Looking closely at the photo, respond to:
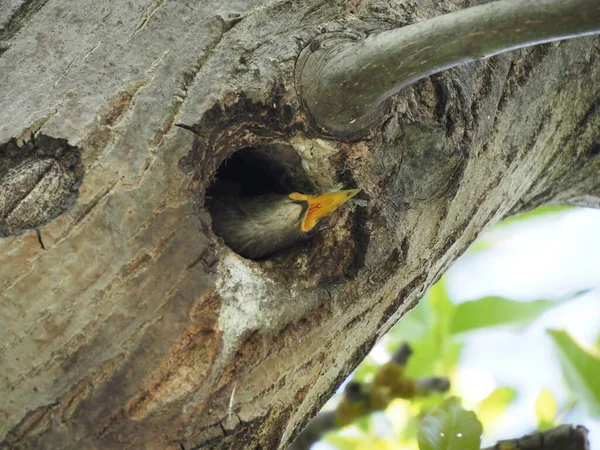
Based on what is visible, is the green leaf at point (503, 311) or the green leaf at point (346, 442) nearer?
the green leaf at point (503, 311)

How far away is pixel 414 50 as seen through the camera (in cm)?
113

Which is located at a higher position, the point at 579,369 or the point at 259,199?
the point at 259,199

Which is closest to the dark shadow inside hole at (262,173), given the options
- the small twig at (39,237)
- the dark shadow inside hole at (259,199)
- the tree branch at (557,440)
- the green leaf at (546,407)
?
the dark shadow inside hole at (259,199)

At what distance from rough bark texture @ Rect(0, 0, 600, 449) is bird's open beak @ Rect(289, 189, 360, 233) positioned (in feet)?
0.09

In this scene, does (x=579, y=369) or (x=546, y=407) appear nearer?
(x=579, y=369)

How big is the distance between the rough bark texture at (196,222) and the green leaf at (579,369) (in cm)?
58

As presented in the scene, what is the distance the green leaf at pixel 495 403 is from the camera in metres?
2.62

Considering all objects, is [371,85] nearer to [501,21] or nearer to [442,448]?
[501,21]

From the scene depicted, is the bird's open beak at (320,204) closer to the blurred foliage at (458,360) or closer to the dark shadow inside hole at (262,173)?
the dark shadow inside hole at (262,173)

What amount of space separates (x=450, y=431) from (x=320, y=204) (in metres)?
0.50

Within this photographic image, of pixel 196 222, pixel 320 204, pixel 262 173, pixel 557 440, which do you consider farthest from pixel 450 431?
pixel 262 173

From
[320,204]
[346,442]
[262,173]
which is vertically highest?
[320,204]

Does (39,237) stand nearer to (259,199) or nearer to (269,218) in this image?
(269,218)

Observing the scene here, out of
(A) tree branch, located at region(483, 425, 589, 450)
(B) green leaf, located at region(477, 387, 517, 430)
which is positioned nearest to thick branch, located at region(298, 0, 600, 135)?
(A) tree branch, located at region(483, 425, 589, 450)
